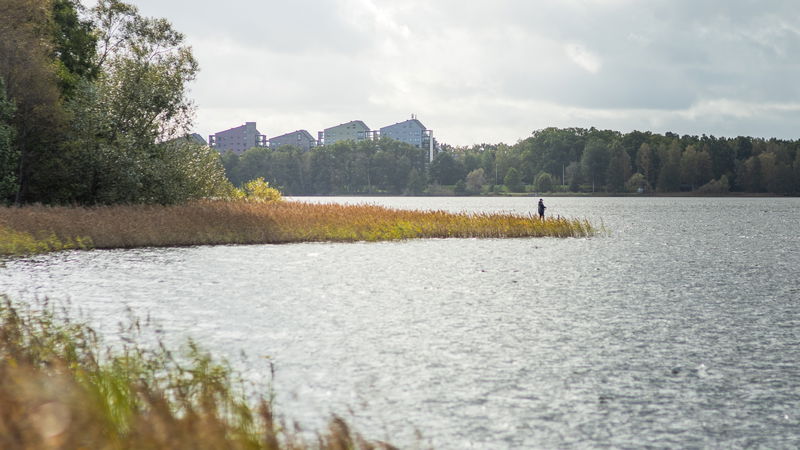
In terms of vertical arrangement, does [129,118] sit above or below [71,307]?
above

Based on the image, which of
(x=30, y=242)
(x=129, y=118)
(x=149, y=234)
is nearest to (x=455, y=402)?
(x=30, y=242)

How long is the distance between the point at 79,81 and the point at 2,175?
32.5 ft

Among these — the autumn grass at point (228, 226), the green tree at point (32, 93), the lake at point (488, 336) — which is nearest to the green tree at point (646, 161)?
the autumn grass at point (228, 226)

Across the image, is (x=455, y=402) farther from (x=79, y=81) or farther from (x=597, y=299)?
(x=79, y=81)

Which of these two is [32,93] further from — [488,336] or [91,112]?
[488,336]

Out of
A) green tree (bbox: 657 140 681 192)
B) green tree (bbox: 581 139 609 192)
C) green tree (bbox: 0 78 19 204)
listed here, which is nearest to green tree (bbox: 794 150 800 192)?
green tree (bbox: 657 140 681 192)

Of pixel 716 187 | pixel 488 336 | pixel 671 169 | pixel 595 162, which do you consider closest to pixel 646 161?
pixel 671 169

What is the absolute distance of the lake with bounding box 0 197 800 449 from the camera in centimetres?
813

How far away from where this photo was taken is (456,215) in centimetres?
4459

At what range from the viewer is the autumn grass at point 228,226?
31000mm

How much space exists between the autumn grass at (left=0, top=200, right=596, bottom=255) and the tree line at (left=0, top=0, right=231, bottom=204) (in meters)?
3.61

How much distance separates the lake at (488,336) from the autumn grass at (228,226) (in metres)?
4.12

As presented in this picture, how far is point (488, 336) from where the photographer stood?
12.9 metres

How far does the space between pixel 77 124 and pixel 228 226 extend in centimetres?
1262
